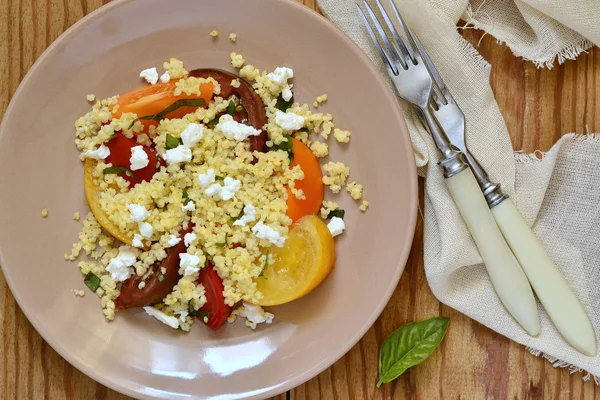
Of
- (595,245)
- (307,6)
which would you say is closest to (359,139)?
(307,6)

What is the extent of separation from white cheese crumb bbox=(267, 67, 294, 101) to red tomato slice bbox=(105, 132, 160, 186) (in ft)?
0.91

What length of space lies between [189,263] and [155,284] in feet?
0.27

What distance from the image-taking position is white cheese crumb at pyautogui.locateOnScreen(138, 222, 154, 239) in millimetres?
1209

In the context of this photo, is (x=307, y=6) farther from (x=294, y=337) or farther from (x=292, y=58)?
(x=294, y=337)

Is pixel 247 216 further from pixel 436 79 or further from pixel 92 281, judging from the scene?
pixel 436 79

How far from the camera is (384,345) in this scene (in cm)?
135

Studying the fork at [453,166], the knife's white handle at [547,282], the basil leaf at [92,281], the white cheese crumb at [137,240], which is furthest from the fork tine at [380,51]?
the basil leaf at [92,281]

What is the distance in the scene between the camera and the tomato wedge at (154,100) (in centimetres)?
125

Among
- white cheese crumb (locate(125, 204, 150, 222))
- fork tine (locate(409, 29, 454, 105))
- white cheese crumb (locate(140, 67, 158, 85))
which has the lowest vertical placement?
white cheese crumb (locate(125, 204, 150, 222))

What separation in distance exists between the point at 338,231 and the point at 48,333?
1.98 feet

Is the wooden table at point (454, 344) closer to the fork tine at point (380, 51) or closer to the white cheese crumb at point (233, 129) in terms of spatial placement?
the fork tine at point (380, 51)

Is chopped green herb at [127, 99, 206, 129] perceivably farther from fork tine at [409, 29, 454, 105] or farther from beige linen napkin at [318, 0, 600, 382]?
fork tine at [409, 29, 454, 105]

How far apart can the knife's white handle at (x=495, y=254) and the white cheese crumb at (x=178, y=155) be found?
0.52 metres

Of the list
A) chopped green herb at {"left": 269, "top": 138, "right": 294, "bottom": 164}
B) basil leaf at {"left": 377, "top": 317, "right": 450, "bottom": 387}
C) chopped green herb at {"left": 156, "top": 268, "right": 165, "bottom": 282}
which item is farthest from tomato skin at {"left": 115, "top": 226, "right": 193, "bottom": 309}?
basil leaf at {"left": 377, "top": 317, "right": 450, "bottom": 387}
